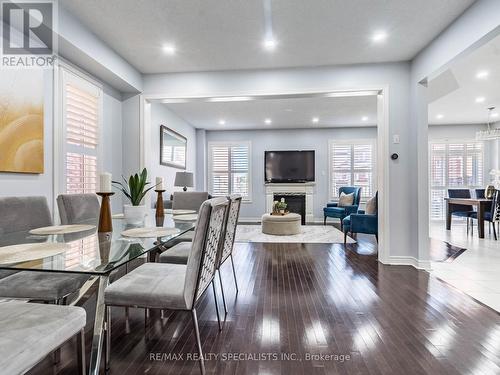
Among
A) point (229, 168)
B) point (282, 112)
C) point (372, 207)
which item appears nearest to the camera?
point (372, 207)

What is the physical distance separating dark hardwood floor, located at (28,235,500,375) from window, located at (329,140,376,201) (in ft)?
15.4

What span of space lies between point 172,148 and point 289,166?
11.0 feet

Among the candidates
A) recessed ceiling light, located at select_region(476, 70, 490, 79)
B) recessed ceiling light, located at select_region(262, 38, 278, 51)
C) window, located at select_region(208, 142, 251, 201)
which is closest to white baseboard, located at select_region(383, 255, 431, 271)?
recessed ceiling light, located at select_region(476, 70, 490, 79)

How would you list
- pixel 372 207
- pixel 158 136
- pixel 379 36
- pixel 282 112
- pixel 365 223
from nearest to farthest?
pixel 379 36
pixel 365 223
pixel 372 207
pixel 158 136
pixel 282 112

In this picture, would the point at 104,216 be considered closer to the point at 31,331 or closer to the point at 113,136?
the point at 31,331

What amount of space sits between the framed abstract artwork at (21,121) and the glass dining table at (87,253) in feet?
3.06

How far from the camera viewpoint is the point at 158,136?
16.1 feet

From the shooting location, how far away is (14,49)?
235cm

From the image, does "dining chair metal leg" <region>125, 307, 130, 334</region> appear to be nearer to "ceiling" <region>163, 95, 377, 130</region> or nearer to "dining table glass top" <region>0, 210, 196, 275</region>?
"dining table glass top" <region>0, 210, 196, 275</region>

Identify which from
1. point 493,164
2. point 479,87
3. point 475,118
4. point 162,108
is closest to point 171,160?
point 162,108

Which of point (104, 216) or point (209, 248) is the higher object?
point (104, 216)

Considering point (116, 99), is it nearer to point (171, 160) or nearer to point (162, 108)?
point (162, 108)

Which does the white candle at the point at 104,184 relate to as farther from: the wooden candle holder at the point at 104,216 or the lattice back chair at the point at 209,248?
the lattice back chair at the point at 209,248

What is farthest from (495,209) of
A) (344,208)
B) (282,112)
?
(282,112)
